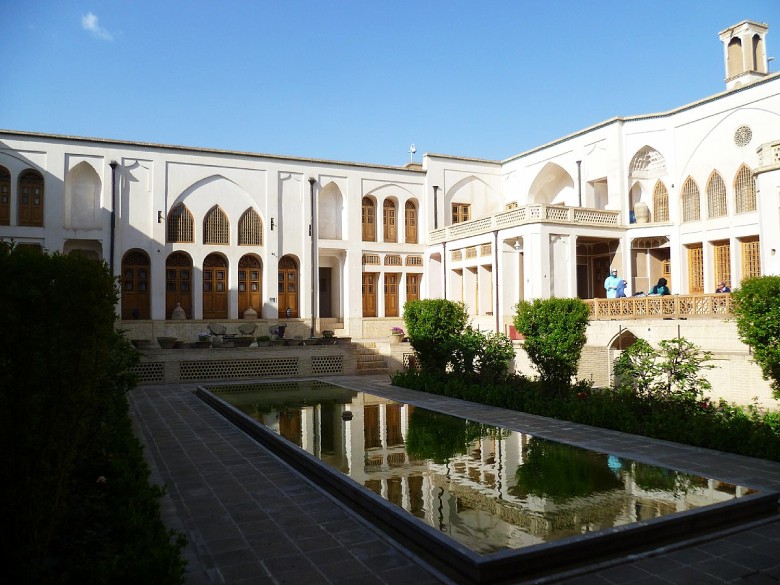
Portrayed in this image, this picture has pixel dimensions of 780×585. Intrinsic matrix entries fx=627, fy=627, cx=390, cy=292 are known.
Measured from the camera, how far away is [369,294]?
26.5 m

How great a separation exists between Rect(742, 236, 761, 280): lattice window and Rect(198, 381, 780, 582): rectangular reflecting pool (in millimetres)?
14161

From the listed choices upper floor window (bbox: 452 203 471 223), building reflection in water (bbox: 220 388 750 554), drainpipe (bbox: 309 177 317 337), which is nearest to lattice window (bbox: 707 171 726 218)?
upper floor window (bbox: 452 203 471 223)

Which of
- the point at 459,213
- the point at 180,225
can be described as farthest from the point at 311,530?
the point at 459,213

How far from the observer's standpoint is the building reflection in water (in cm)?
545

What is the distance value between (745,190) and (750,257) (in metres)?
2.14

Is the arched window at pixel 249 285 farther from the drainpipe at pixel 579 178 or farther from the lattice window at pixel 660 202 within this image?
the lattice window at pixel 660 202

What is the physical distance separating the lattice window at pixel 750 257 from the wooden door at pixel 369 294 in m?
13.7

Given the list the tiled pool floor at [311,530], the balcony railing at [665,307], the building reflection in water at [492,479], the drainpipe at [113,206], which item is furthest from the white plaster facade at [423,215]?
the tiled pool floor at [311,530]

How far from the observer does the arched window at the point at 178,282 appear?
2317 centimetres

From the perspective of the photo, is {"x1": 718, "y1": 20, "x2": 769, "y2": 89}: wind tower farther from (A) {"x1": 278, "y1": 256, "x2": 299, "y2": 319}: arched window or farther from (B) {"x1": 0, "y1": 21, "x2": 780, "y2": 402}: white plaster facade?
(A) {"x1": 278, "y1": 256, "x2": 299, "y2": 319}: arched window

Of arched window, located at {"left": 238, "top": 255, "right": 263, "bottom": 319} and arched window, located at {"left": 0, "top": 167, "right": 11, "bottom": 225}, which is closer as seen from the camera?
arched window, located at {"left": 0, "top": 167, "right": 11, "bottom": 225}

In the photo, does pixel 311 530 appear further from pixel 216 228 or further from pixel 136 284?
pixel 216 228

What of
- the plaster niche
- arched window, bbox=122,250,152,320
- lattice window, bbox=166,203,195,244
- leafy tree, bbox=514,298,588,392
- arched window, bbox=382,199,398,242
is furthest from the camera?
arched window, bbox=382,199,398,242

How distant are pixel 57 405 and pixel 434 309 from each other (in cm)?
1297
